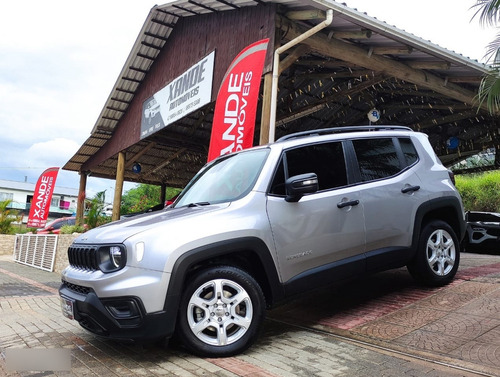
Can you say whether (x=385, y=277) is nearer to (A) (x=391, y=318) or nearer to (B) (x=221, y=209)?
(A) (x=391, y=318)

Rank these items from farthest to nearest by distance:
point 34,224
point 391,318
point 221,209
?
point 34,224
point 391,318
point 221,209

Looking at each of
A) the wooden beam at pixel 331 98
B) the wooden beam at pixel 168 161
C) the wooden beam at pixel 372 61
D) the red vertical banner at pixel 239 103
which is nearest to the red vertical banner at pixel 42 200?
the wooden beam at pixel 168 161

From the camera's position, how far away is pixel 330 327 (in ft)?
14.6

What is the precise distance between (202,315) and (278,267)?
2.57 feet

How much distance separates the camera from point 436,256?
513cm

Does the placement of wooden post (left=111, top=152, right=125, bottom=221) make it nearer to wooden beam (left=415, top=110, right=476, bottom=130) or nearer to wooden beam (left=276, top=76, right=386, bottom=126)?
wooden beam (left=276, top=76, right=386, bottom=126)

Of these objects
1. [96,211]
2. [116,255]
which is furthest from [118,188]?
[116,255]

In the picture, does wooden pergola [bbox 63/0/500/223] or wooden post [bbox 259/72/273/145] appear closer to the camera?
wooden post [bbox 259/72/273/145]

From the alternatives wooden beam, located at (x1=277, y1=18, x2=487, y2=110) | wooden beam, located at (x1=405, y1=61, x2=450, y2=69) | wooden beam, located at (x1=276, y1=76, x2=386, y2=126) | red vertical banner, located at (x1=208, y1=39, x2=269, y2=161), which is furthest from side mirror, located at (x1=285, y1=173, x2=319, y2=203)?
wooden beam, located at (x1=276, y1=76, x2=386, y2=126)

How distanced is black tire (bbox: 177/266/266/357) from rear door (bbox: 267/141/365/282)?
1.49ft

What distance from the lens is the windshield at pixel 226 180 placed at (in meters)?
4.15

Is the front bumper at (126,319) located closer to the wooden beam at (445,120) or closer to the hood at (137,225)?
the hood at (137,225)

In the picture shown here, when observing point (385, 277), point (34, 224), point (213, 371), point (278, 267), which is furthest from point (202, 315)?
point (34, 224)

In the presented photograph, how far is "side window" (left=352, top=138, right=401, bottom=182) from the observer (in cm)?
474
